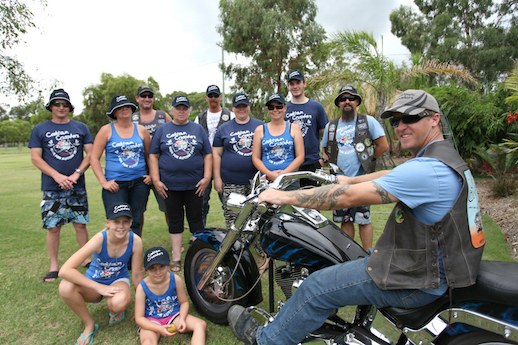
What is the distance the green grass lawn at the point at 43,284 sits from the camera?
2.51 meters

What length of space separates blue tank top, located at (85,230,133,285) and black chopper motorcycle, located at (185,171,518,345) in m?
0.54

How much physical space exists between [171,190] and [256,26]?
19.0 metres

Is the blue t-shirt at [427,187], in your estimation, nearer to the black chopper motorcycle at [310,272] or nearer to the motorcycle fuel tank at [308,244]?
the black chopper motorcycle at [310,272]

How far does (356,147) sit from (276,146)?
2.91ft

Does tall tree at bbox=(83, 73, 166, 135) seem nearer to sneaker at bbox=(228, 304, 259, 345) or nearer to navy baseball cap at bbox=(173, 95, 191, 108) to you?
navy baseball cap at bbox=(173, 95, 191, 108)

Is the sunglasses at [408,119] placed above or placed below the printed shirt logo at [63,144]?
above

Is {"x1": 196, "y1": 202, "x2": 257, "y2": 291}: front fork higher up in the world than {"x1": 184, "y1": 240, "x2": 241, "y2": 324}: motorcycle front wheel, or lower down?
higher up

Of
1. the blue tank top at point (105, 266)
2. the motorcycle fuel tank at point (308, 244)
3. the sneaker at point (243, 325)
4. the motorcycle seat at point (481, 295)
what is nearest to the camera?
the motorcycle seat at point (481, 295)

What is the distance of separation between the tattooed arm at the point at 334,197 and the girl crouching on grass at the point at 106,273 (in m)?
1.48

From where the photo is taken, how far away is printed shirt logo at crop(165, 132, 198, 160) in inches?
141

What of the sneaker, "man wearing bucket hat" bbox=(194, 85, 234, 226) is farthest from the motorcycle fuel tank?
"man wearing bucket hat" bbox=(194, 85, 234, 226)

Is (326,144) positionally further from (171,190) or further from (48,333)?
(48,333)

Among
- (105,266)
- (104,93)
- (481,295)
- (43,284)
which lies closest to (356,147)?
(481,295)

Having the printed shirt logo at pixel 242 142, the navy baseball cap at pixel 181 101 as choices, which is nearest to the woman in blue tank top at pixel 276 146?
the printed shirt logo at pixel 242 142
